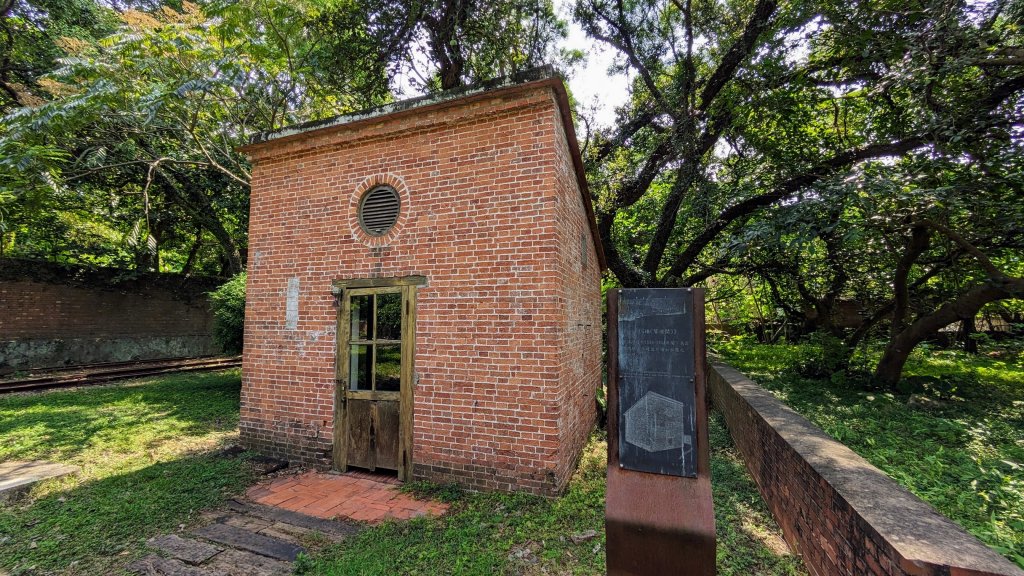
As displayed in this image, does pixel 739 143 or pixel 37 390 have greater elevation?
pixel 739 143

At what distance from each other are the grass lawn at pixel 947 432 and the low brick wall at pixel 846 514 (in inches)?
38.4

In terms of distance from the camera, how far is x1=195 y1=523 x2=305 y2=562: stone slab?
3371 millimetres

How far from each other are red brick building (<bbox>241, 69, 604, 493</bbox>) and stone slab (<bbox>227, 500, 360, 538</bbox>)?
932 millimetres

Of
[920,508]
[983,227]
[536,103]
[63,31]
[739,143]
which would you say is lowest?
[920,508]

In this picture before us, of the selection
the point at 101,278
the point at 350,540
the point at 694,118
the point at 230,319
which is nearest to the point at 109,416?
the point at 230,319

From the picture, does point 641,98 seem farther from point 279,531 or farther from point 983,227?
point 279,531

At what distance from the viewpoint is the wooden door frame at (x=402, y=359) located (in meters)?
4.70

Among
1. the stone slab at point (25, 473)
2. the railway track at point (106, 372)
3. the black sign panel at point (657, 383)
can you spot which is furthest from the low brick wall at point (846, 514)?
the railway track at point (106, 372)

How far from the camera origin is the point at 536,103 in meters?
4.39

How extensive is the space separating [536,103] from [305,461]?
5090 millimetres

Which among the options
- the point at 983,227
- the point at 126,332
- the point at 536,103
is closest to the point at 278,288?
the point at 536,103

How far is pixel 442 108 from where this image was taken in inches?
187

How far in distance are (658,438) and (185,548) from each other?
395 centimetres

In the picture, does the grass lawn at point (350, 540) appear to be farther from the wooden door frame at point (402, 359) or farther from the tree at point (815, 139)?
the tree at point (815, 139)
